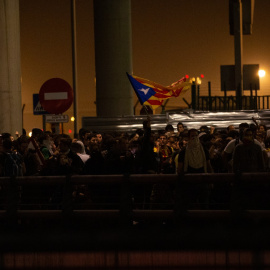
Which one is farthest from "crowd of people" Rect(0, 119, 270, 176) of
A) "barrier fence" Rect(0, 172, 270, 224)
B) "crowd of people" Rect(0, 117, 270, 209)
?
"barrier fence" Rect(0, 172, 270, 224)

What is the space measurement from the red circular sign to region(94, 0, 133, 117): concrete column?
1097 cm

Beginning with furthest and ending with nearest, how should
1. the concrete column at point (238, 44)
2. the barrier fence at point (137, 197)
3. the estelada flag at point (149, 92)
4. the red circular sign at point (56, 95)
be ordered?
the concrete column at point (238, 44)
the estelada flag at point (149, 92)
the red circular sign at point (56, 95)
the barrier fence at point (137, 197)

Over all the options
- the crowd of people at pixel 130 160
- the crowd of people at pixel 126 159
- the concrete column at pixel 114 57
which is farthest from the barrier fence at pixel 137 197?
the concrete column at pixel 114 57

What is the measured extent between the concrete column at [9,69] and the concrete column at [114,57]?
5771 mm

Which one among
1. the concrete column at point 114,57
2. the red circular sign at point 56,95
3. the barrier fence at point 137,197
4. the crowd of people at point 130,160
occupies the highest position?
the concrete column at point 114,57

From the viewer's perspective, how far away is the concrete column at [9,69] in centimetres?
2373

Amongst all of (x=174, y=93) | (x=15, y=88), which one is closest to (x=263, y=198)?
(x=174, y=93)

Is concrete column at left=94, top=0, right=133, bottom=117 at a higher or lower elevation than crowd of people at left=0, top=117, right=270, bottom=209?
higher

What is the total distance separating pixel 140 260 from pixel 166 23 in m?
38.0

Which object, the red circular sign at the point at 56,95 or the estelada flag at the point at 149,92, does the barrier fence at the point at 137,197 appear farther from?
the estelada flag at the point at 149,92

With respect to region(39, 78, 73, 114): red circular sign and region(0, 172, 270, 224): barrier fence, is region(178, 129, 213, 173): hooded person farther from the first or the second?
region(39, 78, 73, 114): red circular sign

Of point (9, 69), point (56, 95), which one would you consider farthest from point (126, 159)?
point (9, 69)

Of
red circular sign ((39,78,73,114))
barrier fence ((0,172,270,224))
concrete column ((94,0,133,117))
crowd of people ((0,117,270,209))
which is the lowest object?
barrier fence ((0,172,270,224))

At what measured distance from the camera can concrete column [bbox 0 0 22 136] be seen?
23734 mm
